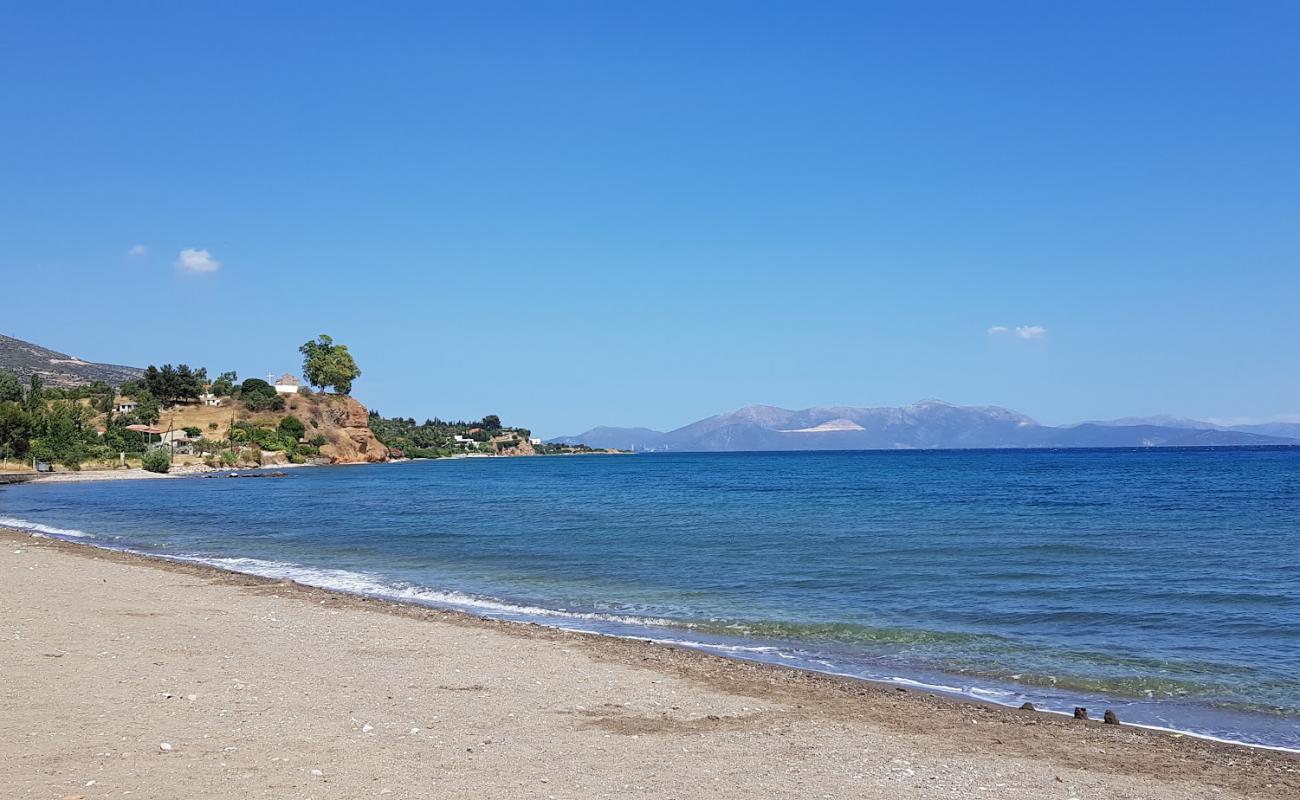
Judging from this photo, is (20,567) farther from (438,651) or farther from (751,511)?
(751,511)

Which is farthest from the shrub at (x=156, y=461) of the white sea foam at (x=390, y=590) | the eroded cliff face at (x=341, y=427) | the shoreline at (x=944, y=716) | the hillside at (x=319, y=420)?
the shoreline at (x=944, y=716)

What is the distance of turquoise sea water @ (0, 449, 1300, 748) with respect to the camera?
42.9ft

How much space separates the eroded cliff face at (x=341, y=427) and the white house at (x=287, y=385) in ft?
14.0

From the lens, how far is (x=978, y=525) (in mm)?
36188

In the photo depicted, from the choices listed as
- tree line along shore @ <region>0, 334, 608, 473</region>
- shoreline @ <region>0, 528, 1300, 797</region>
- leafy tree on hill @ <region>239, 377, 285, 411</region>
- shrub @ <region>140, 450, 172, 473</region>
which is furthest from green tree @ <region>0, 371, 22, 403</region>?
shoreline @ <region>0, 528, 1300, 797</region>

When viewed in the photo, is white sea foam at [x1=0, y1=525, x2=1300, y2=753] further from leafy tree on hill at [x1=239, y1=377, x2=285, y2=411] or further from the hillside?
leafy tree on hill at [x1=239, y1=377, x2=285, y2=411]

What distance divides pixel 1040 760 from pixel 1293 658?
775 centimetres

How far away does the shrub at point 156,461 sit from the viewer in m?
97.2

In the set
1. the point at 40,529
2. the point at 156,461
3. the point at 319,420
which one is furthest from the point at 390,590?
the point at 319,420

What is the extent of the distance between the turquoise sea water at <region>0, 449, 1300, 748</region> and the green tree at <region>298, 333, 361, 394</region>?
112 metres

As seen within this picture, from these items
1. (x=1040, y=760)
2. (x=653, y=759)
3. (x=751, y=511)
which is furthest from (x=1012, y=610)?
(x=751, y=511)

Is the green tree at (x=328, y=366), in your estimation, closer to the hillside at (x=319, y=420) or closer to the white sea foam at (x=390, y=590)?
the hillside at (x=319, y=420)

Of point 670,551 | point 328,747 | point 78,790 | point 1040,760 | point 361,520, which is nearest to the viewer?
point 78,790

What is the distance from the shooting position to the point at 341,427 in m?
154
